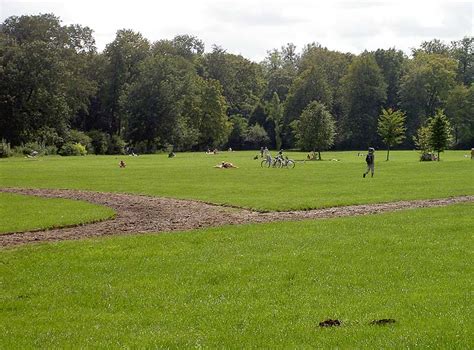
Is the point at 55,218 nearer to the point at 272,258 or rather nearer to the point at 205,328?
the point at 272,258

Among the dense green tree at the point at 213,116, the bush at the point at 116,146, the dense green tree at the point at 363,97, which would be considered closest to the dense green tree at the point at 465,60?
the dense green tree at the point at 363,97

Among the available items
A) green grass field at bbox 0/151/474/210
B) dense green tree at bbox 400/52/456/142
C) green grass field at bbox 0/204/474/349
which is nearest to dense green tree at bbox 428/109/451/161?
green grass field at bbox 0/151/474/210

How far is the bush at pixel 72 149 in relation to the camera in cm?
9075

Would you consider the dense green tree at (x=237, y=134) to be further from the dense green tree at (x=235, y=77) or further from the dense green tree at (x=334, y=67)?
the dense green tree at (x=334, y=67)

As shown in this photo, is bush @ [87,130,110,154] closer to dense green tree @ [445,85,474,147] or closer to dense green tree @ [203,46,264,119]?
dense green tree @ [203,46,264,119]

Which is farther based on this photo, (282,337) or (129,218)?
(129,218)

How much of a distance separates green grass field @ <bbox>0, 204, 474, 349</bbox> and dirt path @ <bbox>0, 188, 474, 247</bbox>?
6.35 ft

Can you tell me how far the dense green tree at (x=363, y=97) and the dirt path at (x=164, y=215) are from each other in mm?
98610

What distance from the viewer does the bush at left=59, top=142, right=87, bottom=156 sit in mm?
90750

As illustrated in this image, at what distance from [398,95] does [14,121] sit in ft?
275

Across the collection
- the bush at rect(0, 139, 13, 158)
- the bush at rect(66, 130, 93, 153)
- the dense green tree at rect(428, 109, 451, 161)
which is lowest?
the bush at rect(0, 139, 13, 158)

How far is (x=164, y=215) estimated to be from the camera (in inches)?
955

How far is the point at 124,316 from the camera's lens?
404 inches

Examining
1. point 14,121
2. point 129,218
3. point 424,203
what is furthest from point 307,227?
point 14,121
